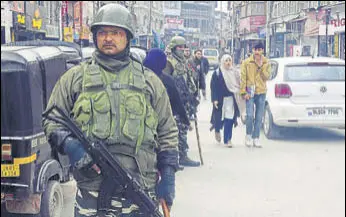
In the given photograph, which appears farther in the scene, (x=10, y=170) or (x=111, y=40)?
(x=10, y=170)

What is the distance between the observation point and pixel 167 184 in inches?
123

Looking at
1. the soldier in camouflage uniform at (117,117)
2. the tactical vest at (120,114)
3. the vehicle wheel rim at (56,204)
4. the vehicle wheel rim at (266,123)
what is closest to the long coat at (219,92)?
the vehicle wheel rim at (266,123)

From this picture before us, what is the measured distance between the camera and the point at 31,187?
14.4 feet

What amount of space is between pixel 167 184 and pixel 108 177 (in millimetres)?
348

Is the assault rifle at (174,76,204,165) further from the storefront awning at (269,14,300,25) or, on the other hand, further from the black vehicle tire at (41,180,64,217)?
the storefront awning at (269,14,300,25)

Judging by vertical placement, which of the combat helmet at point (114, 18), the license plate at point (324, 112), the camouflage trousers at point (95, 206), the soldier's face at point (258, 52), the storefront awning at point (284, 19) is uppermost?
the storefront awning at point (284, 19)

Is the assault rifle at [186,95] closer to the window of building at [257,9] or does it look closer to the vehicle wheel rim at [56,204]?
the vehicle wheel rim at [56,204]

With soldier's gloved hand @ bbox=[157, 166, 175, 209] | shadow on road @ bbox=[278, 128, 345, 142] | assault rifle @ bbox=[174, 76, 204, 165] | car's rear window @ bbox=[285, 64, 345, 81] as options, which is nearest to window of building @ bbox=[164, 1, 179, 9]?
shadow on road @ bbox=[278, 128, 345, 142]

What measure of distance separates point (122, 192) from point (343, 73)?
776cm

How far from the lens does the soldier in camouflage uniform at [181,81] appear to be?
7.61 m

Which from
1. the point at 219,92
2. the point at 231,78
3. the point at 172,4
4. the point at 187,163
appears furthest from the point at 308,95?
the point at 172,4

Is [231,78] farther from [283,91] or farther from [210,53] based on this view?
[210,53]

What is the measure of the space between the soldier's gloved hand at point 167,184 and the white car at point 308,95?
22.5 ft

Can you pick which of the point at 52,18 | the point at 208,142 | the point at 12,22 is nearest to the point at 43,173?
the point at 208,142
